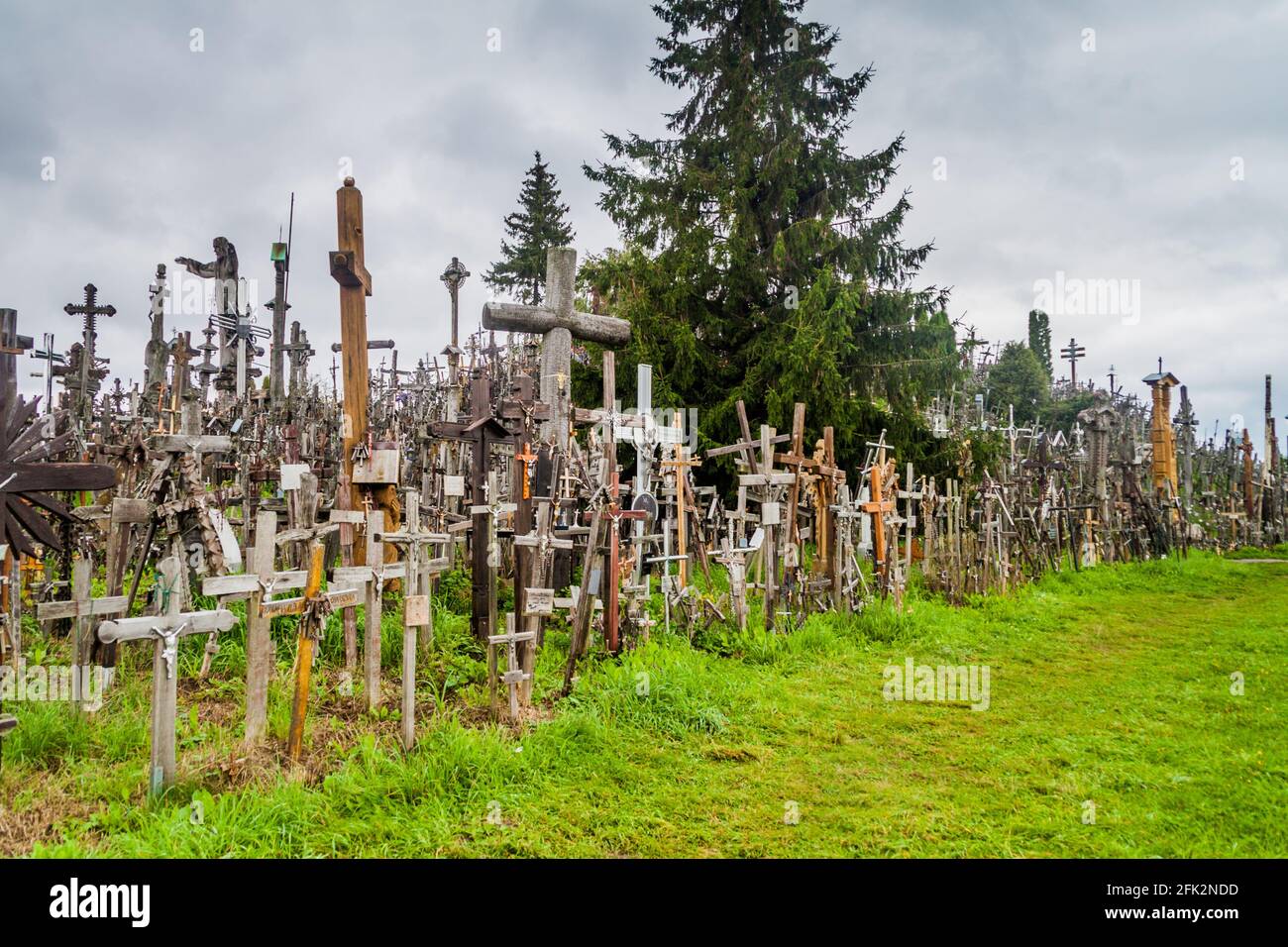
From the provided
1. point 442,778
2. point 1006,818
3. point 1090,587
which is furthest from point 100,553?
point 1090,587

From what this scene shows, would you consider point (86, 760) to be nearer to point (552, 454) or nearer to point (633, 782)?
point (633, 782)

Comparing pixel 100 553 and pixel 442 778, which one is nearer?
pixel 442 778

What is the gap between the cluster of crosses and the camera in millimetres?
4930

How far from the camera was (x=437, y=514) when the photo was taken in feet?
32.3

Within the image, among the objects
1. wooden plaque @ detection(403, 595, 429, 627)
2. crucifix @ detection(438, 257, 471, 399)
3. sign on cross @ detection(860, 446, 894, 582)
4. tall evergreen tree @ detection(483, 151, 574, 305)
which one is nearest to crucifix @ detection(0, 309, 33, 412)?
wooden plaque @ detection(403, 595, 429, 627)

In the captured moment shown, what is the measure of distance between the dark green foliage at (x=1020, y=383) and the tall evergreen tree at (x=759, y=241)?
2442 centimetres

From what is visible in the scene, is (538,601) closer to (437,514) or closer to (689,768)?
(689,768)

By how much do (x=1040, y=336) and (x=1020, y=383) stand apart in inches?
338

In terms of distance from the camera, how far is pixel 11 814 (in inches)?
151

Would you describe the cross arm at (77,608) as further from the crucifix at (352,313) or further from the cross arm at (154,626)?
the crucifix at (352,313)

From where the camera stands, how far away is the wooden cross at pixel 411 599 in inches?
196

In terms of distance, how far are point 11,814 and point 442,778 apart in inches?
87.4

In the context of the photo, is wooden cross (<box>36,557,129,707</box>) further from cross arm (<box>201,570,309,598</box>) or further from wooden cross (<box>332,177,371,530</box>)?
wooden cross (<box>332,177,371,530</box>)
